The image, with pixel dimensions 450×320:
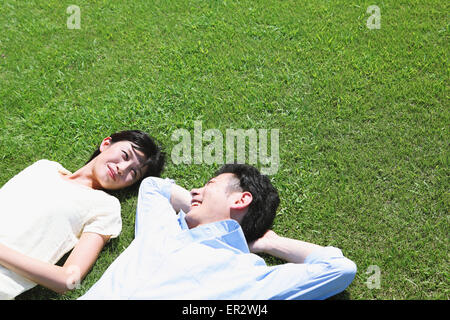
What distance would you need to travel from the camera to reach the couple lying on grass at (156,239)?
2.89 m

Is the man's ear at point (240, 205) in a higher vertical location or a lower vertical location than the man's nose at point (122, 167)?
lower

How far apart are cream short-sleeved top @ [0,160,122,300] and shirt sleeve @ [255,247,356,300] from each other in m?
1.47

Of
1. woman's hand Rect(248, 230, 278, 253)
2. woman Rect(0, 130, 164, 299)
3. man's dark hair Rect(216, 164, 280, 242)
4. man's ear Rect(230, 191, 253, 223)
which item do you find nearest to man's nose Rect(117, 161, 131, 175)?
woman Rect(0, 130, 164, 299)

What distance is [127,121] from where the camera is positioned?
4.45 meters

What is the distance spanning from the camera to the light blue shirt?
2.84 meters

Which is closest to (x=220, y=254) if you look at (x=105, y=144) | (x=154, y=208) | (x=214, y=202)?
(x=214, y=202)

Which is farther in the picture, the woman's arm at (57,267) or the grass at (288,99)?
the grass at (288,99)

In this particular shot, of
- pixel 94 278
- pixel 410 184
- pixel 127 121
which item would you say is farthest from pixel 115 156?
pixel 410 184

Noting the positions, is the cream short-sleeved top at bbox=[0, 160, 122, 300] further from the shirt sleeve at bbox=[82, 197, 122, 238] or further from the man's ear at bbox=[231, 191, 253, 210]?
the man's ear at bbox=[231, 191, 253, 210]

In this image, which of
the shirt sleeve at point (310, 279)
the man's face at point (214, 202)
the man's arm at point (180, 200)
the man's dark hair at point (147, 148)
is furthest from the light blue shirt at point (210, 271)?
the man's dark hair at point (147, 148)

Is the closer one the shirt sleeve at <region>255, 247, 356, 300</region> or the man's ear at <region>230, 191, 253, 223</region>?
the shirt sleeve at <region>255, 247, 356, 300</region>

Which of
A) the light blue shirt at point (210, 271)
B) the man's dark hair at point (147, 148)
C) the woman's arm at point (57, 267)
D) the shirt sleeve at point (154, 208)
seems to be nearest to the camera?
the light blue shirt at point (210, 271)

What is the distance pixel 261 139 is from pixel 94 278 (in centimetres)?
208

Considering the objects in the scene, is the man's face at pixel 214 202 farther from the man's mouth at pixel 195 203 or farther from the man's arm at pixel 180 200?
the man's arm at pixel 180 200
